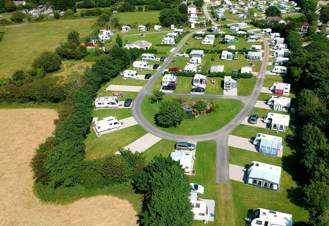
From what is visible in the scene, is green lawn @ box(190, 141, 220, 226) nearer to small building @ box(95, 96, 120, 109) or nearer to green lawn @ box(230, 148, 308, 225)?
green lawn @ box(230, 148, 308, 225)

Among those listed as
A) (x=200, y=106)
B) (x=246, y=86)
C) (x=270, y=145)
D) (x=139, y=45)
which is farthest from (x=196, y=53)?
(x=270, y=145)

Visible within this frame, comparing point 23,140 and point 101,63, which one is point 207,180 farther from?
point 101,63

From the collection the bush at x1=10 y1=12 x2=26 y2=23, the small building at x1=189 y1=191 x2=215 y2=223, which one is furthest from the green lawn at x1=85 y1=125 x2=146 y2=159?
the bush at x1=10 y1=12 x2=26 y2=23

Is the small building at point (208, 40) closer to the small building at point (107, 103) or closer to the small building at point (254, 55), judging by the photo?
the small building at point (254, 55)

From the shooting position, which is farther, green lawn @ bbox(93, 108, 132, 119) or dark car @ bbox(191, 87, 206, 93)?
dark car @ bbox(191, 87, 206, 93)

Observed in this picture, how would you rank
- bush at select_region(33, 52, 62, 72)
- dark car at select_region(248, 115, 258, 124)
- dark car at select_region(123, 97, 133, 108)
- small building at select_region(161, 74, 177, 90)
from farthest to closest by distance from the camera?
1. bush at select_region(33, 52, 62, 72)
2. small building at select_region(161, 74, 177, 90)
3. dark car at select_region(123, 97, 133, 108)
4. dark car at select_region(248, 115, 258, 124)

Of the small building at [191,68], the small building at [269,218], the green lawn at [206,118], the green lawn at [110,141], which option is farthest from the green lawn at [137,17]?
the small building at [269,218]

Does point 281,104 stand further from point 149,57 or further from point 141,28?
point 141,28
